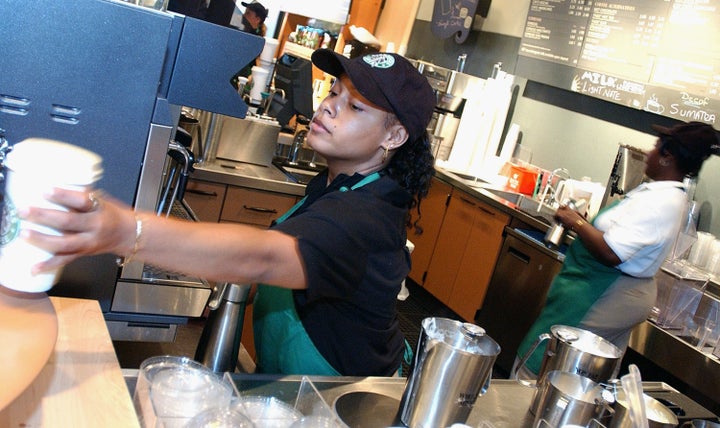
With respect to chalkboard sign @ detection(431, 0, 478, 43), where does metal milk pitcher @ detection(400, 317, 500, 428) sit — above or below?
below

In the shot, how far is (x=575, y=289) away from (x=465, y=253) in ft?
5.49

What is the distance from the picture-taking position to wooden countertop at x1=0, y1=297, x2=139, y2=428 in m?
1.14

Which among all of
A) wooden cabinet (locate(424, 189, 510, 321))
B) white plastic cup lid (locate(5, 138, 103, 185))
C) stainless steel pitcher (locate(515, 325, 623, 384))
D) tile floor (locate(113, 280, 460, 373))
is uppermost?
white plastic cup lid (locate(5, 138, 103, 185))

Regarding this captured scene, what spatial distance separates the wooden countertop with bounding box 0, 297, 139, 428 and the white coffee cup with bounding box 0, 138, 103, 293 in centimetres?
22

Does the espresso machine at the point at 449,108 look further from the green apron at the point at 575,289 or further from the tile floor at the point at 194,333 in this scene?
the green apron at the point at 575,289

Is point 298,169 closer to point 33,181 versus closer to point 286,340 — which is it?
point 286,340

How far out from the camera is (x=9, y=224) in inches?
41.0

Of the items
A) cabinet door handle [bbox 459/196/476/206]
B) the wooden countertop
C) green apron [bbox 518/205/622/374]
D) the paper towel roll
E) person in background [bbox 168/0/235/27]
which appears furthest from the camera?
the paper towel roll

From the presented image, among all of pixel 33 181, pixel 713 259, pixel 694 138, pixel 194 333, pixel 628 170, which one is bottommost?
pixel 194 333

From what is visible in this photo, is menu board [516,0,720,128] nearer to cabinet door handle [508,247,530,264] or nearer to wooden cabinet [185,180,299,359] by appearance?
cabinet door handle [508,247,530,264]

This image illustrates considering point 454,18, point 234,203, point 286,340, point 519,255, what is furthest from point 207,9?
point 454,18

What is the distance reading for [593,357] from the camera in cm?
168

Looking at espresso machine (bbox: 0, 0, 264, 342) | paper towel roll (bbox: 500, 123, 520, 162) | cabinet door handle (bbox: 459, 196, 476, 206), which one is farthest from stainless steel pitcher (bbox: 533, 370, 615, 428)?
paper towel roll (bbox: 500, 123, 520, 162)

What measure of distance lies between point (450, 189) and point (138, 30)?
370 cm
